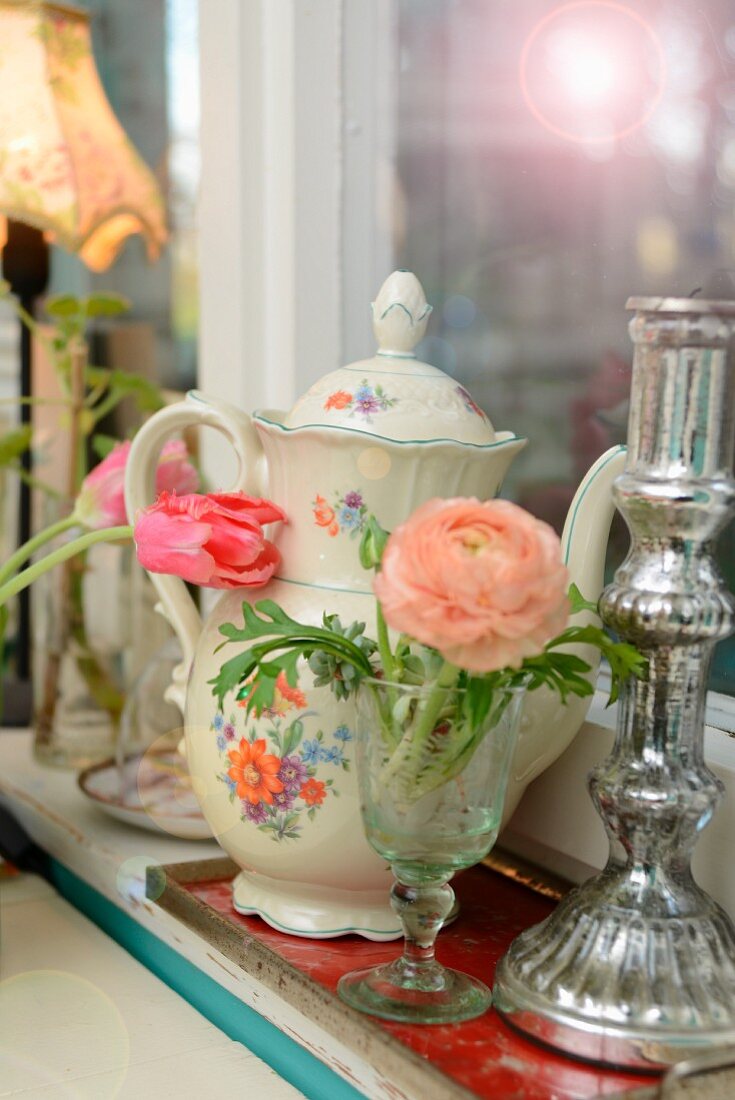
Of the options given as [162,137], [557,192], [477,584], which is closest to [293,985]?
[477,584]

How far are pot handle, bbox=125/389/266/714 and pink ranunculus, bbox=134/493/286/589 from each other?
87 mm

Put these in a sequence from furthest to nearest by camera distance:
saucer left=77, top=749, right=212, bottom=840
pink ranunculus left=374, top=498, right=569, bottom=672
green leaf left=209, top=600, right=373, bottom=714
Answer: saucer left=77, top=749, right=212, bottom=840 → green leaf left=209, top=600, right=373, bottom=714 → pink ranunculus left=374, top=498, right=569, bottom=672

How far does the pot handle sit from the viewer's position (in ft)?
2.71

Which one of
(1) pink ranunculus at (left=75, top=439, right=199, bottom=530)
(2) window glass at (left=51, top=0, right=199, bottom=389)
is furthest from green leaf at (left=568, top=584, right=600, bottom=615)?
(2) window glass at (left=51, top=0, right=199, bottom=389)

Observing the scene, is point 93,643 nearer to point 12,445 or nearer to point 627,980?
point 12,445

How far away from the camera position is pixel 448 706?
0.63 meters

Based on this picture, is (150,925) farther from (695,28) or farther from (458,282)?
(695,28)

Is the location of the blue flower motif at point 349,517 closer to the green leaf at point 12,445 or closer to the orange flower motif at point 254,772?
the orange flower motif at point 254,772

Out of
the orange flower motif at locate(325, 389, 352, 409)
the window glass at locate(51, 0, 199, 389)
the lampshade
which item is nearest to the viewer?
the orange flower motif at locate(325, 389, 352, 409)

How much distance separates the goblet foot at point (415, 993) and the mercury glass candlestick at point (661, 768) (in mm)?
20

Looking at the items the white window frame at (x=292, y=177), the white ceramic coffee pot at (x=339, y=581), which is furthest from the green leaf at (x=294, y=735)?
the white window frame at (x=292, y=177)

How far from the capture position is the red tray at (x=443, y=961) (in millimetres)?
601

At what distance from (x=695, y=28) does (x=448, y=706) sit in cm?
47

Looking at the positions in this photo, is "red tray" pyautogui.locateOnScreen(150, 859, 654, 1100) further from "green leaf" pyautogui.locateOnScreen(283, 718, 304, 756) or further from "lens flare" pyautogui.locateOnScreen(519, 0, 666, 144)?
"lens flare" pyautogui.locateOnScreen(519, 0, 666, 144)
